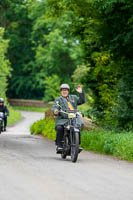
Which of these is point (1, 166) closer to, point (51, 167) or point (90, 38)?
point (51, 167)

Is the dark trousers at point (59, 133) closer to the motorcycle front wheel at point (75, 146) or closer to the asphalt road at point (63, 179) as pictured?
the motorcycle front wheel at point (75, 146)

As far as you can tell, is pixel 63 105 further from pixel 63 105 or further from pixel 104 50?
pixel 104 50

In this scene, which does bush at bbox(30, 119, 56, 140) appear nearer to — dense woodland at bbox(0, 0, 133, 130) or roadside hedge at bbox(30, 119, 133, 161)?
dense woodland at bbox(0, 0, 133, 130)

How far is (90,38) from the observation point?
60.6 feet

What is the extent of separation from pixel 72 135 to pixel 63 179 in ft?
10.5

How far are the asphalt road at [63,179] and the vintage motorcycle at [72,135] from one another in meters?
0.29

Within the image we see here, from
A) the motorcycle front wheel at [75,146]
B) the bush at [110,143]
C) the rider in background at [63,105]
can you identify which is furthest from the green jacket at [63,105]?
the bush at [110,143]

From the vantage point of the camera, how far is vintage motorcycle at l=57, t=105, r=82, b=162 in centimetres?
1130

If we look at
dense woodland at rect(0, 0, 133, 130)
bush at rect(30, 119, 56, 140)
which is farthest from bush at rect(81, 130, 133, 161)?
bush at rect(30, 119, 56, 140)

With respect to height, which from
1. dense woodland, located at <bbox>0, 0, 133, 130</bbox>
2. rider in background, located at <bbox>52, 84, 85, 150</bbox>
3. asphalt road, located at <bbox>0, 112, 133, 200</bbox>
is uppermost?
dense woodland, located at <bbox>0, 0, 133, 130</bbox>

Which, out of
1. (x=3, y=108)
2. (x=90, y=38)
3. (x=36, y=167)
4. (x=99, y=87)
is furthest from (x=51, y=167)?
(x=3, y=108)

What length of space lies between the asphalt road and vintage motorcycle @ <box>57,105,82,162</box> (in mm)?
285

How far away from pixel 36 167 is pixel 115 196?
285 centimetres

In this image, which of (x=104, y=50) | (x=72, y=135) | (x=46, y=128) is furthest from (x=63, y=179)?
(x=46, y=128)
